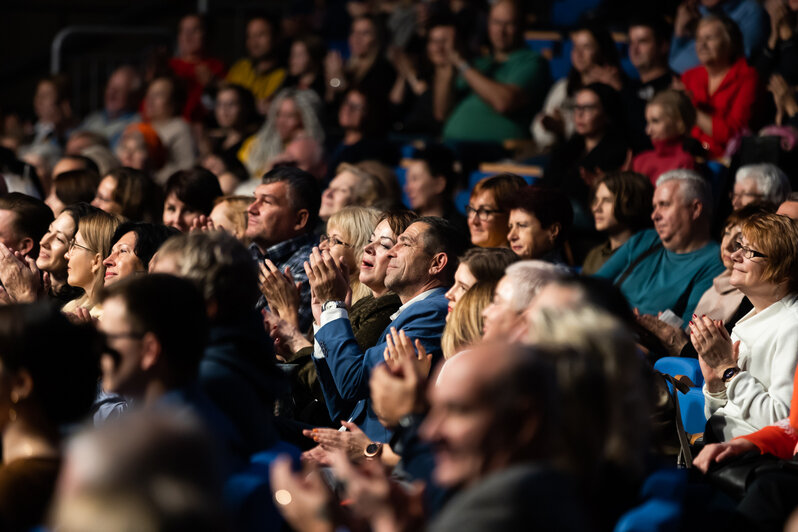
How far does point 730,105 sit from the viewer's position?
591cm

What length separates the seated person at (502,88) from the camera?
23.0 ft

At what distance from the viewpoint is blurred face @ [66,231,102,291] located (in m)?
4.09

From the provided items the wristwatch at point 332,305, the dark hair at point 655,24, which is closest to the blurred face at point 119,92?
the dark hair at point 655,24

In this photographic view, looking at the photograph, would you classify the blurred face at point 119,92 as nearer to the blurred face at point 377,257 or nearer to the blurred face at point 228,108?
the blurred face at point 228,108

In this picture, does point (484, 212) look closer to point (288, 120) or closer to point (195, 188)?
point (195, 188)

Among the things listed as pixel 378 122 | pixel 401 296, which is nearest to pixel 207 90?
pixel 378 122

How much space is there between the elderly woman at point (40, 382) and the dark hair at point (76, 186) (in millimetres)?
3432

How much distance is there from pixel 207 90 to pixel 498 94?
118 inches

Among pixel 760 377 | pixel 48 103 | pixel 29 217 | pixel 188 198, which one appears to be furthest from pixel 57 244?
pixel 48 103

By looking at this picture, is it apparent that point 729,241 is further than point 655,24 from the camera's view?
No

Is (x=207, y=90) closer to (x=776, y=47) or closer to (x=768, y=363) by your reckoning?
(x=776, y=47)

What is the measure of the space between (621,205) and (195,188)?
6.82 ft

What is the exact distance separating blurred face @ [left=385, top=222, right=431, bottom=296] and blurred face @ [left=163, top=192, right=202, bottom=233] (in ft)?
5.71

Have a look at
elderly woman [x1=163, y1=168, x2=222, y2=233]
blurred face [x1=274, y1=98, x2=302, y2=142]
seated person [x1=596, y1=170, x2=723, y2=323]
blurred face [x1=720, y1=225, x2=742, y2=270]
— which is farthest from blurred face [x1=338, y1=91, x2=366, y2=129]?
blurred face [x1=720, y1=225, x2=742, y2=270]
